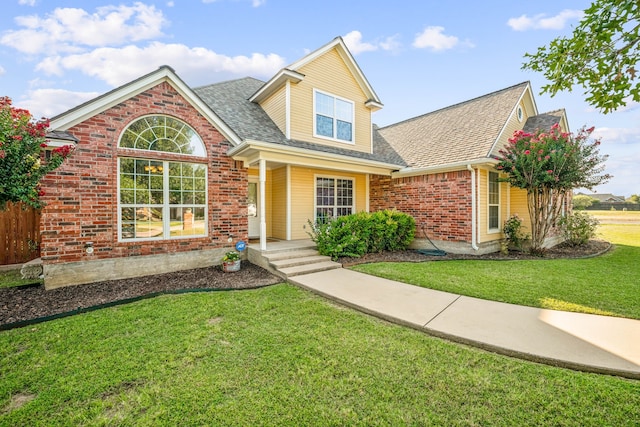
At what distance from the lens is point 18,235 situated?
7895 mm

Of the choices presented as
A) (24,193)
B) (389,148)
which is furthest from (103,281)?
(389,148)

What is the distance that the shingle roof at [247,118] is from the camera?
851cm

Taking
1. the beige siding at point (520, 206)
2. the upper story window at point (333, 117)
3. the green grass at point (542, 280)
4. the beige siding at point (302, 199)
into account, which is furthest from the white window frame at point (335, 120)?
the beige siding at point (520, 206)

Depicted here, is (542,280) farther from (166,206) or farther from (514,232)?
(166,206)

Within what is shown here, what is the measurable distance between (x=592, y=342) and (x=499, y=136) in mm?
7975

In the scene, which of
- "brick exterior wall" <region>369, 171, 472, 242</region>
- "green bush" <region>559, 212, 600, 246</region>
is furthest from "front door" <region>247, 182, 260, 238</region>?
"green bush" <region>559, 212, 600, 246</region>

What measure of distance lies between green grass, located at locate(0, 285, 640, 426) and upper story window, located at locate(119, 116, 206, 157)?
4.26 metres

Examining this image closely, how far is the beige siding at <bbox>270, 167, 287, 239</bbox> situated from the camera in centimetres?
992

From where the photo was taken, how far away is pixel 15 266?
7.79 meters

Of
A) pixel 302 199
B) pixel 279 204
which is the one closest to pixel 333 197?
pixel 302 199

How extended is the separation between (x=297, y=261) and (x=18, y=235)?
322 inches

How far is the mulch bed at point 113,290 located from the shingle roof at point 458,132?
4429 mm

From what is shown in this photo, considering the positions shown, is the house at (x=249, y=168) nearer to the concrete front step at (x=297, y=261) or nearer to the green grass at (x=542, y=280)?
the concrete front step at (x=297, y=261)

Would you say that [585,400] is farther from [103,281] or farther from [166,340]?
[103,281]
